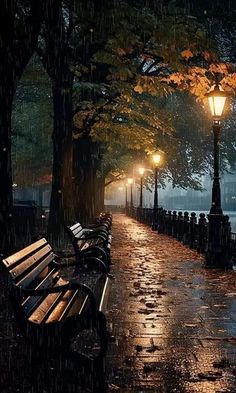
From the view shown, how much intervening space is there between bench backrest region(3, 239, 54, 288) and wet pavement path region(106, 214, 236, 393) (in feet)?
3.56

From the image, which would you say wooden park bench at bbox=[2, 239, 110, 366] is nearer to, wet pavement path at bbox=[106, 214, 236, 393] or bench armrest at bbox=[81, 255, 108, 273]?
wet pavement path at bbox=[106, 214, 236, 393]

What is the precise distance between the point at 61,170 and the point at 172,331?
983 centimetres

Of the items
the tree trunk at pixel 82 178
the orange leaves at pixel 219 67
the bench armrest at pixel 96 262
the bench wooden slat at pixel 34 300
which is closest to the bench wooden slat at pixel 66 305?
the bench wooden slat at pixel 34 300

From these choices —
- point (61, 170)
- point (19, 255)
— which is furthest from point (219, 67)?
point (19, 255)

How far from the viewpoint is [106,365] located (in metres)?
4.70

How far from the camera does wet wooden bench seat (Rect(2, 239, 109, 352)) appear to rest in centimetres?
410

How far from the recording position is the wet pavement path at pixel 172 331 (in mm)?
4344

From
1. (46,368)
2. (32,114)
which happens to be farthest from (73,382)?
(32,114)

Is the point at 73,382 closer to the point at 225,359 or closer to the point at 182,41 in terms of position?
the point at 225,359

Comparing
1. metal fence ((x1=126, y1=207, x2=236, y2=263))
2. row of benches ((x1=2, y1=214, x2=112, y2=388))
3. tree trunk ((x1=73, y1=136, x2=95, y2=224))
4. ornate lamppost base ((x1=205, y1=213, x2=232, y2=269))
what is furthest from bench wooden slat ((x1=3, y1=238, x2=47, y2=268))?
tree trunk ((x1=73, y1=136, x2=95, y2=224))

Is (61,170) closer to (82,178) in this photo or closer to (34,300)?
(82,178)

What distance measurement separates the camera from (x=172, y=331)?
5.97 metres

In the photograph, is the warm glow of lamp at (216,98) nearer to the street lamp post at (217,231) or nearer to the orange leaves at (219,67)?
the street lamp post at (217,231)

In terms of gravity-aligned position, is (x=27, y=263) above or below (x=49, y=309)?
above
